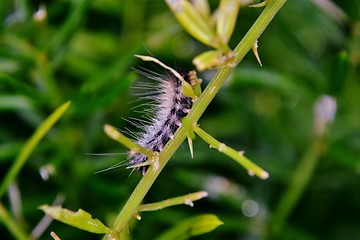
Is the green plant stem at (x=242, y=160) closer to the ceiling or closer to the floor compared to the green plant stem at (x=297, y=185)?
closer to the floor

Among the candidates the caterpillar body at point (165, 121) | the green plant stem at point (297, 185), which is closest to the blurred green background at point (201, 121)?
the green plant stem at point (297, 185)

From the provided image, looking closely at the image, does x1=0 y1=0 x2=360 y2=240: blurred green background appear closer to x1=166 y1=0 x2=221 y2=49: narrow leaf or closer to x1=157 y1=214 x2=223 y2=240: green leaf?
x1=157 y1=214 x2=223 y2=240: green leaf

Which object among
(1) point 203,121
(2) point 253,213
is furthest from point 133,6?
(2) point 253,213

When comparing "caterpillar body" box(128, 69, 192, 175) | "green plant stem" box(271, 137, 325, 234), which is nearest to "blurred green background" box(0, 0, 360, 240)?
"green plant stem" box(271, 137, 325, 234)

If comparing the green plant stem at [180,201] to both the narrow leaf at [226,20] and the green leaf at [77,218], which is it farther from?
the narrow leaf at [226,20]

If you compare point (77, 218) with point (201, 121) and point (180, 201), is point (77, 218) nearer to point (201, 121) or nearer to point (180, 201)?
point (180, 201)

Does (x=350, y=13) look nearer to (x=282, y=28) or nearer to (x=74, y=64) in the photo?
(x=282, y=28)

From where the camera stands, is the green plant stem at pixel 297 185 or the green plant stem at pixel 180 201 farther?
the green plant stem at pixel 297 185
